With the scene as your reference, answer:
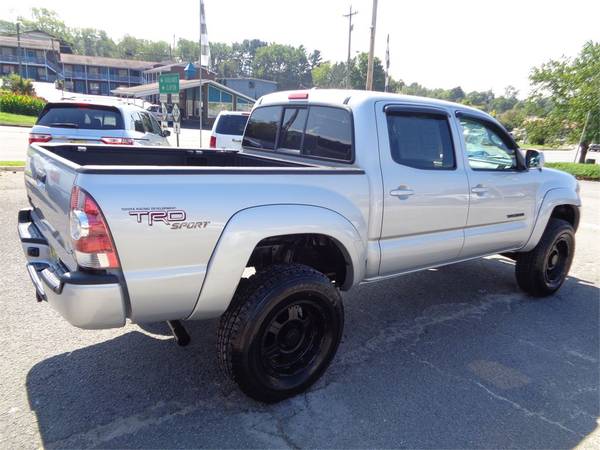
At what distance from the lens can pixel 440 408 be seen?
112 inches

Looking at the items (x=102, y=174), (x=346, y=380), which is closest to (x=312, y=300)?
(x=346, y=380)

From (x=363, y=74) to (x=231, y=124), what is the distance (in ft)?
277

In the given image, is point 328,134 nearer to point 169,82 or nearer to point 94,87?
point 169,82

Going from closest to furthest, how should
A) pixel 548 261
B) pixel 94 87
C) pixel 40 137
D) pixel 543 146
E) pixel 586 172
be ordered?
pixel 548 261 → pixel 40 137 → pixel 586 172 → pixel 543 146 → pixel 94 87

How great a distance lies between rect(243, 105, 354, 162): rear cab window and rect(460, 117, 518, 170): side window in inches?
50.7

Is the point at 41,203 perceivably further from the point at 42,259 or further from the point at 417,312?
the point at 417,312

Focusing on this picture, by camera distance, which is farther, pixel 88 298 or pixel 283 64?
pixel 283 64

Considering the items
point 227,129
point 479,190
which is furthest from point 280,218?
point 227,129

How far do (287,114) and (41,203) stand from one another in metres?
2.14

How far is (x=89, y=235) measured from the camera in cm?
216

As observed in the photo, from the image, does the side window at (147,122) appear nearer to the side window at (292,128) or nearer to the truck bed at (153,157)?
the truck bed at (153,157)

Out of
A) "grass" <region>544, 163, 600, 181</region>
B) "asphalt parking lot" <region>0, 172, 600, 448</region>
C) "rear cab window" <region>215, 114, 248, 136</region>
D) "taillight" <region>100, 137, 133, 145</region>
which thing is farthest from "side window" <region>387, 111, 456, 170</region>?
"grass" <region>544, 163, 600, 181</region>

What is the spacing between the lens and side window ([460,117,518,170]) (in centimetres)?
407

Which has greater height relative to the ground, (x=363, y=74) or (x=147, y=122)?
(x=363, y=74)
